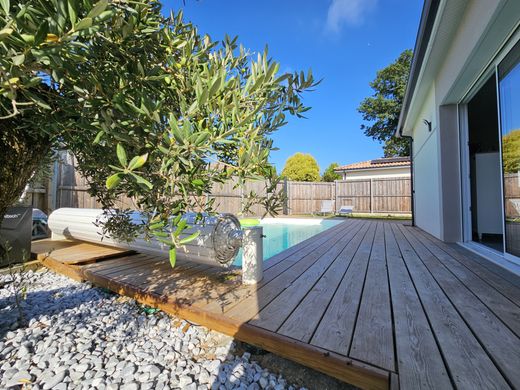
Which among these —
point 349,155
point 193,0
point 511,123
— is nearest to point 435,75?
point 511,123

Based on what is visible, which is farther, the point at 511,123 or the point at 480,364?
the point at 511,123

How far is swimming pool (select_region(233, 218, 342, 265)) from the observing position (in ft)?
18.6

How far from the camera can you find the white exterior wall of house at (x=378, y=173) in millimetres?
14805

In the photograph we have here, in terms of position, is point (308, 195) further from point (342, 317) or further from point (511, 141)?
point (342, 317)

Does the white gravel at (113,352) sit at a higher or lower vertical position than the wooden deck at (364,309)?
lower

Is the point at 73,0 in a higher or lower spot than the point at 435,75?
lower

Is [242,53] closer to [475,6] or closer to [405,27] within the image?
[475,6]

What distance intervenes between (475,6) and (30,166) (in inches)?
170

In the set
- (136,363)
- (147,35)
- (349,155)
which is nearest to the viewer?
(147,35)

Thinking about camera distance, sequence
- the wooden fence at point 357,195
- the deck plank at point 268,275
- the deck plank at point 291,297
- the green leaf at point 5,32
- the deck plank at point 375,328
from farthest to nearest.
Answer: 1. the wooden fence at point 357,195
2. the deck plank at point 268,275
3. the deck plank at point 291,297
4. the deck plank at point 375,328
5. the green leaf at point 5,32

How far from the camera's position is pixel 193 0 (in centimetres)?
123

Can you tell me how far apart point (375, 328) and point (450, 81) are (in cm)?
382

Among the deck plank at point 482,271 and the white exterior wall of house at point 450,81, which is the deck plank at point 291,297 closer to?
the deck plank at point 482,271

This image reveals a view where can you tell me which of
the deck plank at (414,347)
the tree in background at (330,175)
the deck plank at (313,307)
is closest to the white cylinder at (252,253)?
the deck plank at (313,307)
